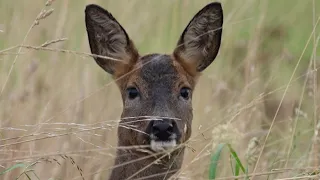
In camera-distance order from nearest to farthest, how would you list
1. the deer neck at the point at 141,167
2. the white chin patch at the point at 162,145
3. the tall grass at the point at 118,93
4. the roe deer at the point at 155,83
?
the white chin patch at the point at 162,145, the roe deer at the point at 155,83, the deer neck at the point at 141,167, the tall grass at the point at 118,93

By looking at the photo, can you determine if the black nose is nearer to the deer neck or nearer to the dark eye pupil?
the deer neck

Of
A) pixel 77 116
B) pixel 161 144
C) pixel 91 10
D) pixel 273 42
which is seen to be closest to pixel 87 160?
pixel 77 116

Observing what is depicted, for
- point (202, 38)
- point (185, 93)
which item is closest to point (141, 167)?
point (185, 93)

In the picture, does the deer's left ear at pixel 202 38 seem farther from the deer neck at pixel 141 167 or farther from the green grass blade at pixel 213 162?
the green grass blade at pixel 213 162

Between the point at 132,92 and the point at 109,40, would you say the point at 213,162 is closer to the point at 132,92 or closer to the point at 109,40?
the point at 132,92

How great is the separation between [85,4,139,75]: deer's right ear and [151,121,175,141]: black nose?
100 centimetres

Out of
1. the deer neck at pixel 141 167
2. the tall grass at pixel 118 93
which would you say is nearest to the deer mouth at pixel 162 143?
the deer neck at pixel 141 167

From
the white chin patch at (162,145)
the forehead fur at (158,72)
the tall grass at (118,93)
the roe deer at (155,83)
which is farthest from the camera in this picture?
the tall grass at (118,93)

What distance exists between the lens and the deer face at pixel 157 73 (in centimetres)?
596

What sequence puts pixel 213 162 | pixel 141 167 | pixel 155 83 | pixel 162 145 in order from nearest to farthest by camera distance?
pixel 213 162 → pixel 162 145 → pixel 141 167 → pixel 155 83

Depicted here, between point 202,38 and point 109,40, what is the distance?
24.5 inches

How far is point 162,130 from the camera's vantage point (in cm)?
580

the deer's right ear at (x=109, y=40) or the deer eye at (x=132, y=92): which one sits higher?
the deer's right ear at (x=109, y=40)

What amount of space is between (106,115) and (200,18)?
1688 millimetres
